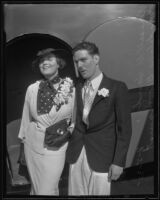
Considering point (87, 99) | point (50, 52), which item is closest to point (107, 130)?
point (87, 99)

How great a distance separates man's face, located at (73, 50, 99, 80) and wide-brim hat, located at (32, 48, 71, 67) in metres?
0.10

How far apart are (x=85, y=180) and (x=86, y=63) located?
1.19m

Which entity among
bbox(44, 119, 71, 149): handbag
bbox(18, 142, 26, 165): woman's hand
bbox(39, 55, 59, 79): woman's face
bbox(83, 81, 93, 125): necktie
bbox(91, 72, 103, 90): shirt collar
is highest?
bbox(39, 55, 59, 79): woman's face

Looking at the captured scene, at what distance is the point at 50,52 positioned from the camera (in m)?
5.33

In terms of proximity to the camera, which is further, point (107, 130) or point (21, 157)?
point (21, 157)

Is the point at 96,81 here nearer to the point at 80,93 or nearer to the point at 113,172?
the point at 80,93

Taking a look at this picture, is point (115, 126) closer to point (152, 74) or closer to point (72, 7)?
point (152, 74)

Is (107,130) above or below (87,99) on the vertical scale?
below

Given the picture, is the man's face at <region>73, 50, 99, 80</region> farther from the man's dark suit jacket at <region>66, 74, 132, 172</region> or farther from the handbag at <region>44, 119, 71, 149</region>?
the handbag at <region>44, 119, 71, 149</region>

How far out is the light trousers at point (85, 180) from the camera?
527cm

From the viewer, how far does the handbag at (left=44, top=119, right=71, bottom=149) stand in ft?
17.4

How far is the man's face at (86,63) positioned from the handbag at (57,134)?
0.52 metres

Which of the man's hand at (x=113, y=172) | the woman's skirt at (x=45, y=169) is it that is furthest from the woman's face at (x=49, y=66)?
the man's hand at (x=113, y=172)

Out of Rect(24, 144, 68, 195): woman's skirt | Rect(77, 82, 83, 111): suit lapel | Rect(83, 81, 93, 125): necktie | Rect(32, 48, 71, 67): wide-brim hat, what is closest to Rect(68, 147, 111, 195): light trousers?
Rect(24, 144, 68, 195): woman's skirt
